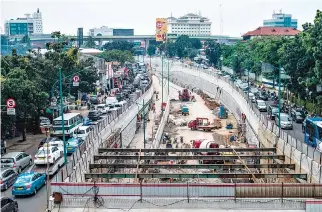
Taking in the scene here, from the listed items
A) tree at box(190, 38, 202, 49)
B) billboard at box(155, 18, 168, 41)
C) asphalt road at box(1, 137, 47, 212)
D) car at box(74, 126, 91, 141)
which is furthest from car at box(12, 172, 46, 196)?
billboard at box(155, 18, 168, 41)

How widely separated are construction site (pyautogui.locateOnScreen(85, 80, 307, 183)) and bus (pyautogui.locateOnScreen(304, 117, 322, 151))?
11.1 ft

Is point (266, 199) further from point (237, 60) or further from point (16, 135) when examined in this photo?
point (237, 60)

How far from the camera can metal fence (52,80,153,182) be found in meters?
24.1

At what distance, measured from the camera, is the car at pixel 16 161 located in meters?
31.2

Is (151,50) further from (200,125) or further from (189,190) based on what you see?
(189,190)

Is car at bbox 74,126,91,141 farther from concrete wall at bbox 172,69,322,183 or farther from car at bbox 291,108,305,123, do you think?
car at bbox 291,108,305,123

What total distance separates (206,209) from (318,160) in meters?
7.76

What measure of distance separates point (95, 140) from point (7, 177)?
6882 millimetres

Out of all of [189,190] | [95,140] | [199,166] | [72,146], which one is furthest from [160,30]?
[189,190]

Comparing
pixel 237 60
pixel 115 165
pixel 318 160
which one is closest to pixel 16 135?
pixel 115 165

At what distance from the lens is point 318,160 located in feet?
83.1

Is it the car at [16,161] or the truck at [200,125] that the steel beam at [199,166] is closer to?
the car at [16,161]

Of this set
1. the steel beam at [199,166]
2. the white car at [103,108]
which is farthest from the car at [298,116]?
the steel beam at [199,166]

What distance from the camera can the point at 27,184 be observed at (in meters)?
26.4
